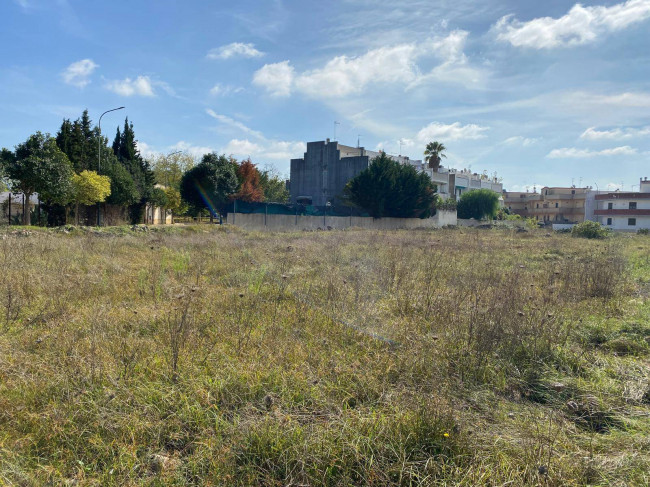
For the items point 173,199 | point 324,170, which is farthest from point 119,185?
point 324,170

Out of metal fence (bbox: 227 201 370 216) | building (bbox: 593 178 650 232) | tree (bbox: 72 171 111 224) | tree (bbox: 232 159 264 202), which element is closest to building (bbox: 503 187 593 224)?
building (bbox: 593 178 650 232)

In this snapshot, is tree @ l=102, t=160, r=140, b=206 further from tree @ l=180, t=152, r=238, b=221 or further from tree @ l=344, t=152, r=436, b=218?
tree @ l=344, t=152, r=436, b=218

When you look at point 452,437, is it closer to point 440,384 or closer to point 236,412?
point 440,384

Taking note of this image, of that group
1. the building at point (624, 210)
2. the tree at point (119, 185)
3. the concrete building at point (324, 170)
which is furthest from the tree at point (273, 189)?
the building at point (624, 210)

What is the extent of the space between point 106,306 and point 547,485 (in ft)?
16.9

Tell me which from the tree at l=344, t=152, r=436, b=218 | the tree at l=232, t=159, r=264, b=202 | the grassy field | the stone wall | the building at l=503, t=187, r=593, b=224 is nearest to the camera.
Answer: the grassy field

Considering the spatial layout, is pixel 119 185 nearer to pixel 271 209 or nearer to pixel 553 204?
pixel 271 209

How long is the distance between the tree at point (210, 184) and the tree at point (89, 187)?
31.8 ft

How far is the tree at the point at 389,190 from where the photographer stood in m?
39.1

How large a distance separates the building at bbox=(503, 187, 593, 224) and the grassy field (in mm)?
82365

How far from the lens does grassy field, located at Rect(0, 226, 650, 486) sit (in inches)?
88.2

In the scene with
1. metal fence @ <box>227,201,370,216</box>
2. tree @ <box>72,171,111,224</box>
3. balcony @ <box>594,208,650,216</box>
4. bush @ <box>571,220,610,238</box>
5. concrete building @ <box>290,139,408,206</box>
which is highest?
concrete building @ <box>290,139,408,206</box>

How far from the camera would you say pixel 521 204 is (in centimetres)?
9019

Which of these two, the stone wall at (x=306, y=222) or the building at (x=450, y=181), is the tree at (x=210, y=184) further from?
the building at (x=450, y=181)
